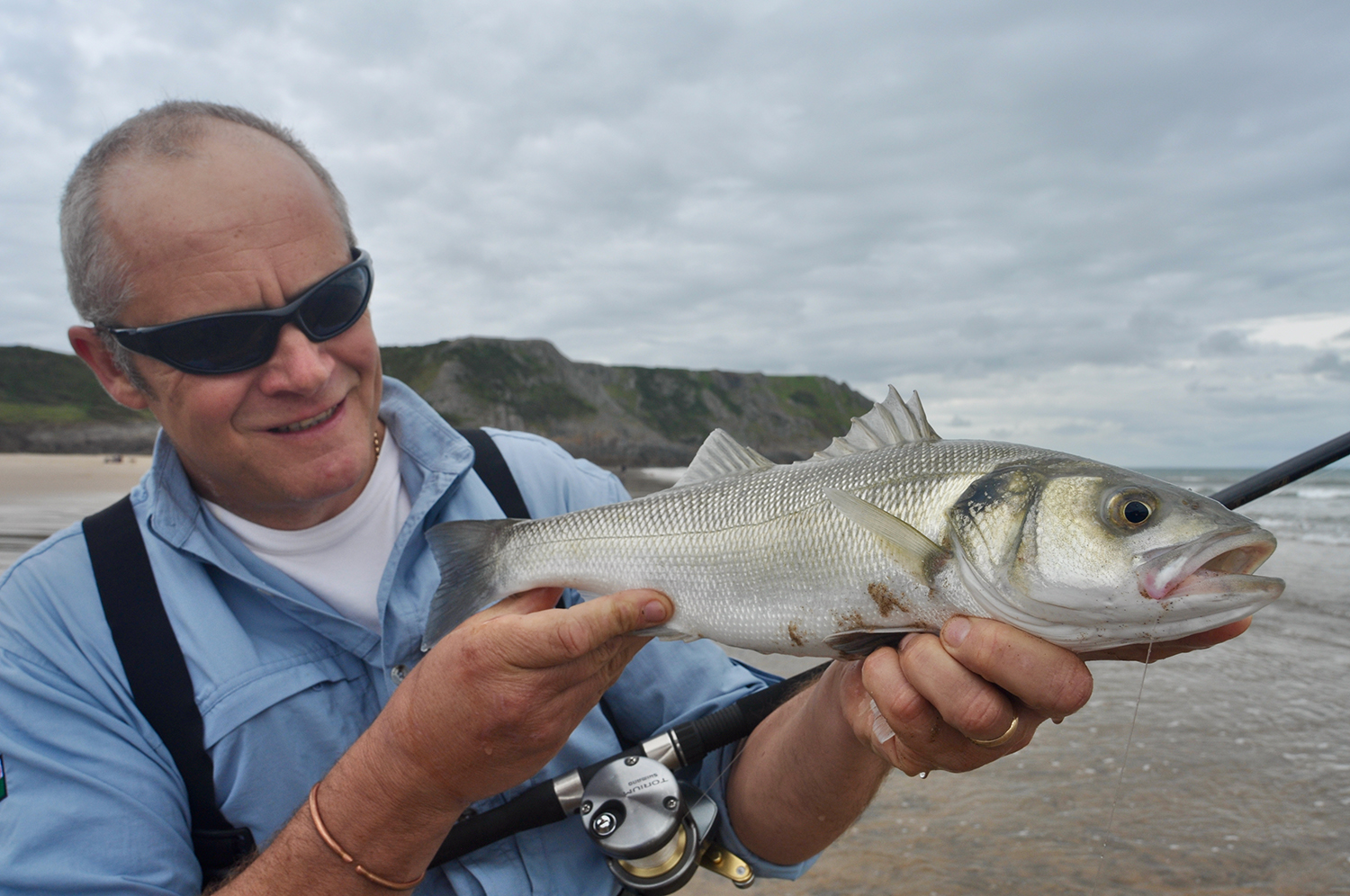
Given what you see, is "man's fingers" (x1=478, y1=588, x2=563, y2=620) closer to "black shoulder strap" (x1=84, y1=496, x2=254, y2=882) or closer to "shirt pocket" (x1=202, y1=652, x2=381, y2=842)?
"shirt pocket" (x1=202, y1=652, x2=381, y2=842)

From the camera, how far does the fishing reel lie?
2.36 metres

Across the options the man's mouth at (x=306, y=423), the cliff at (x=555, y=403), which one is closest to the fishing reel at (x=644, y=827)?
the man's mouth at (x=306, y=423)

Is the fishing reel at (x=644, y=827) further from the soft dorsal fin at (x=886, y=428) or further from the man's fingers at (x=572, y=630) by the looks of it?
the soft dorsal fin at (x=886, y=428)

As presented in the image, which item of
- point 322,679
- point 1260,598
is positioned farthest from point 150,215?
point 1260,598

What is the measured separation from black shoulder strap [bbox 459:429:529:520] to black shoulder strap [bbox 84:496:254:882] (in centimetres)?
111

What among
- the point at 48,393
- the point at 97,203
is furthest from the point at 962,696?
the point at 48,393

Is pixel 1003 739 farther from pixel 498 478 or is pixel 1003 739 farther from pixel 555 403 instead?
pixel 555 403

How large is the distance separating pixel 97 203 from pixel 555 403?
5425 cm

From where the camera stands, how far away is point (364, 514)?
268cm

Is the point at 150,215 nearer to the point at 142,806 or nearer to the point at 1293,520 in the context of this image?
the point at 142,806

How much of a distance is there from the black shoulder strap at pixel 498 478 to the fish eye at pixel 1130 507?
1.98 meters

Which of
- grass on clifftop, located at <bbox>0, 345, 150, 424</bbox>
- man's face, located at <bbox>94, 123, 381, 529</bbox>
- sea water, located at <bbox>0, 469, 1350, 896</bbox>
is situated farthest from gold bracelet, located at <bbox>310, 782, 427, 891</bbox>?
grass on clifftop, located at <bbox>0, 345, 150, 424</bbox>

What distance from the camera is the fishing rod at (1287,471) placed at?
2375 millimetres

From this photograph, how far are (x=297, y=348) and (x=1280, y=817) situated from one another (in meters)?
5.59
